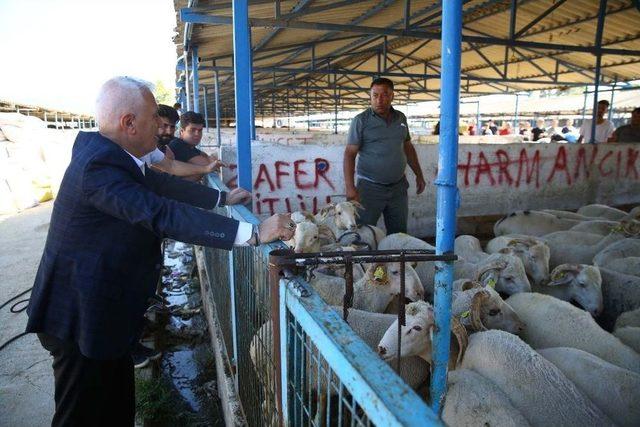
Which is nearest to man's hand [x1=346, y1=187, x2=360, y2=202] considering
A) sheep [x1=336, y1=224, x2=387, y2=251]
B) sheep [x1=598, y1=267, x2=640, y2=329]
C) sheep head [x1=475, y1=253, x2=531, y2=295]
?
sheep [x1=336, y1=224, x2=387, y2=251]

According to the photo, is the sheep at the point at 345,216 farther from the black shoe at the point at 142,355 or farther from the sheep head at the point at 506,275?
the black shoe at the point at 142,355

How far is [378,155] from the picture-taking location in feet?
15.4

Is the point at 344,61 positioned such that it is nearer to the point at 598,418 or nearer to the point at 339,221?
the point at 339,221

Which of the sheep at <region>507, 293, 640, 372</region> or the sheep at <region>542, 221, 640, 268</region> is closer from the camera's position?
the sheep at <region>507, 293, 640, 372</region>

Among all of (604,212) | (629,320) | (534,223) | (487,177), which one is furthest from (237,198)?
(604,212)

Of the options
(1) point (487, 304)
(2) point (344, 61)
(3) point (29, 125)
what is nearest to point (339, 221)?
(1) point (487, 304)

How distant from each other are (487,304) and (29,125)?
957 inches

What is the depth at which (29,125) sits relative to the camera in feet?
71.4

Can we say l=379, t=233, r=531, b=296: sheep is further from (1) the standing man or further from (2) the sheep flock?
(1) the standing man

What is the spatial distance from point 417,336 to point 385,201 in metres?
2.46

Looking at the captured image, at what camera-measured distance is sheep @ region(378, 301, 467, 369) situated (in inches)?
97.5

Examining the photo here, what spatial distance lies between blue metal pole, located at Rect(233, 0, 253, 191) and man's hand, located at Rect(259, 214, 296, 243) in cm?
156

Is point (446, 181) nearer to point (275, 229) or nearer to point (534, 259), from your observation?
point (275, 229)

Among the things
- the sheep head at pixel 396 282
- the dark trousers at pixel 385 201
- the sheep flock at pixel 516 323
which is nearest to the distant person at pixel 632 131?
the sheep flock at pixel 516 323
